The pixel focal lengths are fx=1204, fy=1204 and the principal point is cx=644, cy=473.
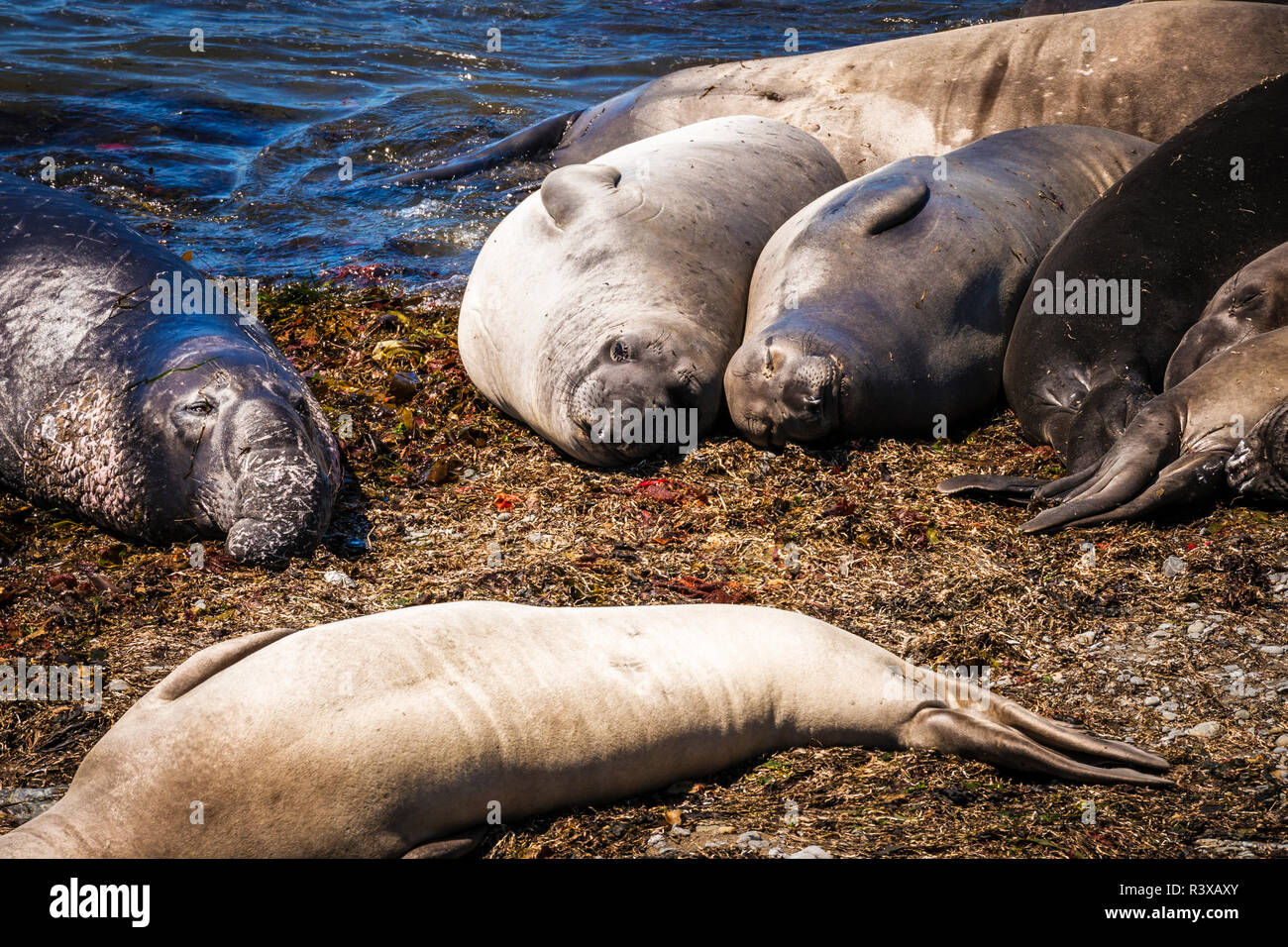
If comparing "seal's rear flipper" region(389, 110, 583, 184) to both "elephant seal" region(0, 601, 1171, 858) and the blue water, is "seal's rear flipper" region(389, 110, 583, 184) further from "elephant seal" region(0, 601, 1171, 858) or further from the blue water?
"elephant seal" region(0, 601, 1171, 858)

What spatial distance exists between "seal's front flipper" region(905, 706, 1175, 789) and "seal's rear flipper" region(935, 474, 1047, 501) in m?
1.62

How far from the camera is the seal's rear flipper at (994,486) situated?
4.61 metres

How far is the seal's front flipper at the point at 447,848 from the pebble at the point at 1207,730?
1.86 metres

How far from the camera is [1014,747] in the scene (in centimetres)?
301

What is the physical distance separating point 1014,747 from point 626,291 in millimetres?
3025

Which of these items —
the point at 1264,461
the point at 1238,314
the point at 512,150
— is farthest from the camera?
the point at 512,150

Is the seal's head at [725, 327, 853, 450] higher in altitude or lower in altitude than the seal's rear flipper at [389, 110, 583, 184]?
lower

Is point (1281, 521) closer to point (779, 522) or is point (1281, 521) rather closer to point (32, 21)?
point (779, 522)

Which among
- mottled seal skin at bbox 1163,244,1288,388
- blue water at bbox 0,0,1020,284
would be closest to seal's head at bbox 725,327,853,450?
mottled seal skin at bbox 1163,244,1288,388

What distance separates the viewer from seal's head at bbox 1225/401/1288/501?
415cm
